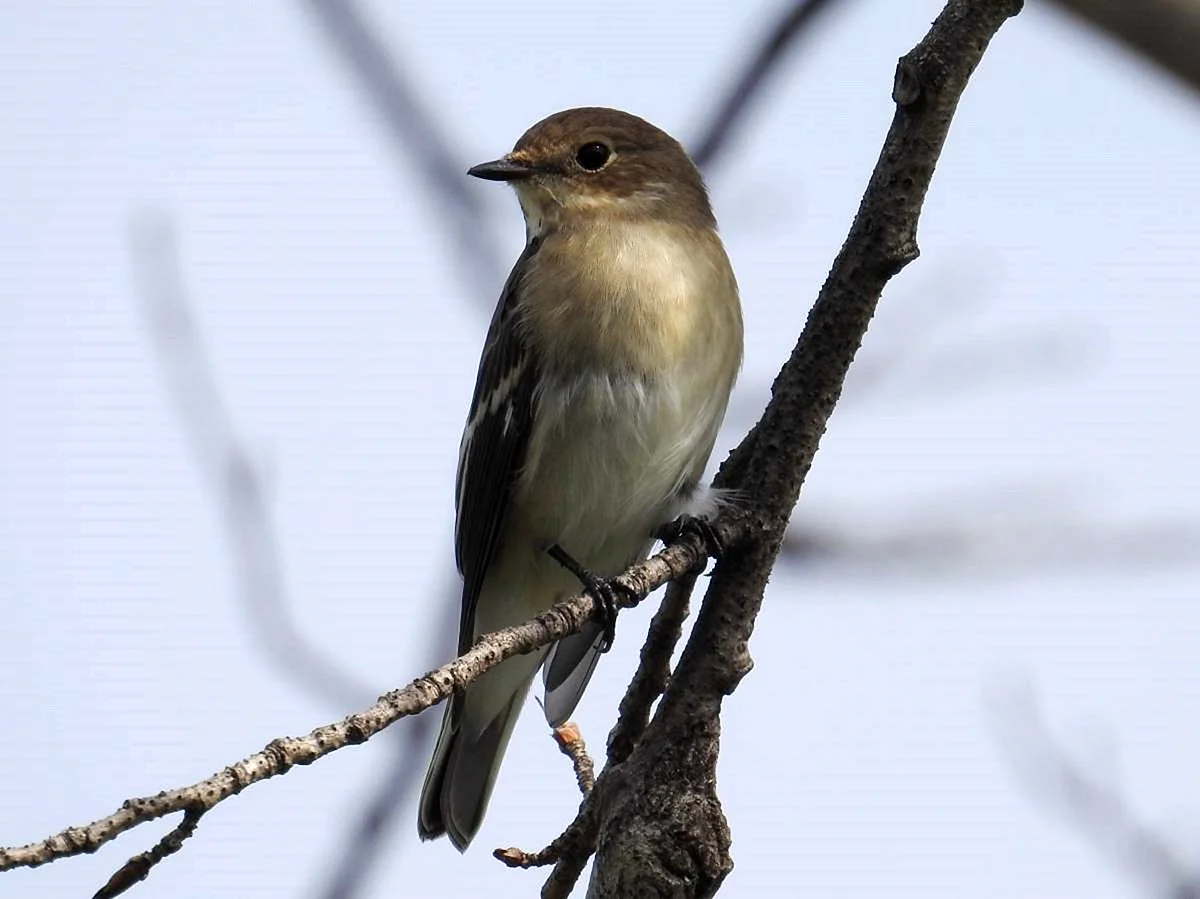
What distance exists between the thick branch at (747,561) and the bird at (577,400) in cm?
110

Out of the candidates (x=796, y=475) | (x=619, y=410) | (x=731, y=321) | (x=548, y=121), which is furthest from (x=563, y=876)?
(x=548, y=121)

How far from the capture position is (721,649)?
4207mm

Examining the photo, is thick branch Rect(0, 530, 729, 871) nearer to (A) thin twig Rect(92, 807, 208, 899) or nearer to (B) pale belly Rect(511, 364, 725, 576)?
(A) thin twig Rect(92, 807, 208, 899)

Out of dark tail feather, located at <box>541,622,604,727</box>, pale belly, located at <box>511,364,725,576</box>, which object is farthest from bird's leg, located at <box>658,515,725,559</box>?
dark tail feather, located at <box>541,622,604,727</box>

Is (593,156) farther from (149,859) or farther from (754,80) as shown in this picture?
(149,859)

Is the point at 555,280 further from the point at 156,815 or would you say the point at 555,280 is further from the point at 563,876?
the point at 156,815

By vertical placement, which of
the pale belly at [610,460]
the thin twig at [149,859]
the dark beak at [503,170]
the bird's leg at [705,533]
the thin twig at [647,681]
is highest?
the dark beak at [503,170]

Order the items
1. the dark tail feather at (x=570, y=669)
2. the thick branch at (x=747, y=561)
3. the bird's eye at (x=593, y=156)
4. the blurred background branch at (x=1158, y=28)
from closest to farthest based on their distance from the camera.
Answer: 1. the blurred background branch at (x=1158, y=28)
2. the thick branch at (x=747, y=561)
3. the dark tail feather at (x=570, y=669)
4. the bird's eye at (x=593, y=156)

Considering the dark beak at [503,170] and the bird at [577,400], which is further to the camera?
the dark beak at [503,170]

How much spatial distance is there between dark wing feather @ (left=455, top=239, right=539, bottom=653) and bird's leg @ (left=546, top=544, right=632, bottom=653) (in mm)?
302

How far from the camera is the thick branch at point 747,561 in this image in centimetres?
382

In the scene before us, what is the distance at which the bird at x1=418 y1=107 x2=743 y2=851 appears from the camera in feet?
19.2

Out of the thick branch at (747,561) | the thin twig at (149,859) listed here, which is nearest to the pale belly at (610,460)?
the thick branch at (747,561)

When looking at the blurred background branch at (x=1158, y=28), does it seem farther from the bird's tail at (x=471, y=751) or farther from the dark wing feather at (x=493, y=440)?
the bird's tail at (x=471, y=751)
